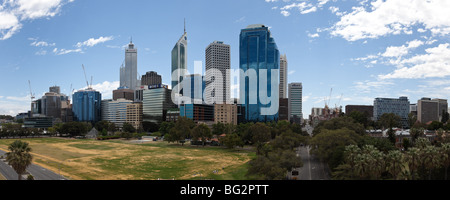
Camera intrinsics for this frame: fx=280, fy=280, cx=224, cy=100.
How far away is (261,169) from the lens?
3659cm

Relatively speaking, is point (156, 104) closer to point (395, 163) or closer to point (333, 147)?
point (333, 147)

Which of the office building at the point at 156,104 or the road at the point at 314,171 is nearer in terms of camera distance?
the road at the point at 314,171

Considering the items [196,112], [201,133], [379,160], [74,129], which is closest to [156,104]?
[196,112]

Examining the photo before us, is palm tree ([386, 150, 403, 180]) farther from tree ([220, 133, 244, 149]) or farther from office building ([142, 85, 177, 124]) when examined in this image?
office building ([142, 85, 177, 124])

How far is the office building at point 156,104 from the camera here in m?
190

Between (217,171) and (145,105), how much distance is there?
506 ft

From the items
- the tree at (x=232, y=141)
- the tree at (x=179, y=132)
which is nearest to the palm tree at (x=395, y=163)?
the tree at (x=232, y=141)

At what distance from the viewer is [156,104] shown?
192250 mm

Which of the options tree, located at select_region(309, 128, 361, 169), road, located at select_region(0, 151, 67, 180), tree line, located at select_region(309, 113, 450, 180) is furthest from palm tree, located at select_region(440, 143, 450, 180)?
road, located at select_region(0, 151, 67, 180)

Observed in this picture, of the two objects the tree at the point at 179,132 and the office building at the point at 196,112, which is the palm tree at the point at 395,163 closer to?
the tree at the point at 179,132
